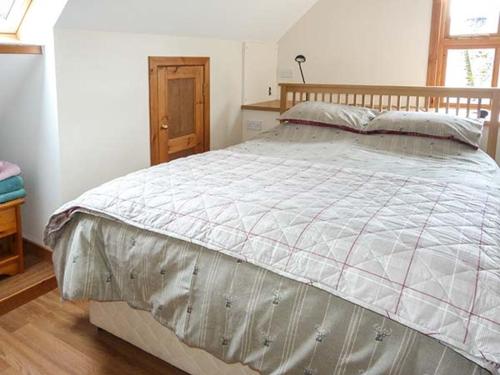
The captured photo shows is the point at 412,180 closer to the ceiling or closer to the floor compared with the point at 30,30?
closer to the floor

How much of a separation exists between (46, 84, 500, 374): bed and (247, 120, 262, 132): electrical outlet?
1.80 meters

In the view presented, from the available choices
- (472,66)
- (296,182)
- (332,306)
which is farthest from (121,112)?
(472,66)

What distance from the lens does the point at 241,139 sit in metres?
4.13

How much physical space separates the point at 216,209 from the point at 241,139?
8.43 ft

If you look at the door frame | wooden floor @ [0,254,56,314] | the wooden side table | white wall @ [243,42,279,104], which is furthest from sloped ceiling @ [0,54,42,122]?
white wall @ [243,42,279,104]

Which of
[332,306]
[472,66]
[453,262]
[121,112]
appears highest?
[472,66]

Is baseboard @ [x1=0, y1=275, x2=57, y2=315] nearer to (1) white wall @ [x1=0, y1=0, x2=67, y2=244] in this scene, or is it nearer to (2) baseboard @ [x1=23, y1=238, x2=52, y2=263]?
(2) baseboard @ [x1=23, y1=238, x2=52, y2=263]

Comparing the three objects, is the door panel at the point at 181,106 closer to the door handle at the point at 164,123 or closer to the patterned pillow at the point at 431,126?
the door handle at the point at 164,123

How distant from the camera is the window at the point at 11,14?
2.37 m

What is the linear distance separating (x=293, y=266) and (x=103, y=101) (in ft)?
5.96

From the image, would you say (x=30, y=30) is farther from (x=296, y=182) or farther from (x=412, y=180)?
(x=412, y=180)

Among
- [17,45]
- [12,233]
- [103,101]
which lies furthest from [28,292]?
[17,45]

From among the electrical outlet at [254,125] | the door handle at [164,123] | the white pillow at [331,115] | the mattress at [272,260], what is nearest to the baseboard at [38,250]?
the mattress at [272,260]

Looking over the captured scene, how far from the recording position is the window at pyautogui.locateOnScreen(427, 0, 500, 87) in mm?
3463
